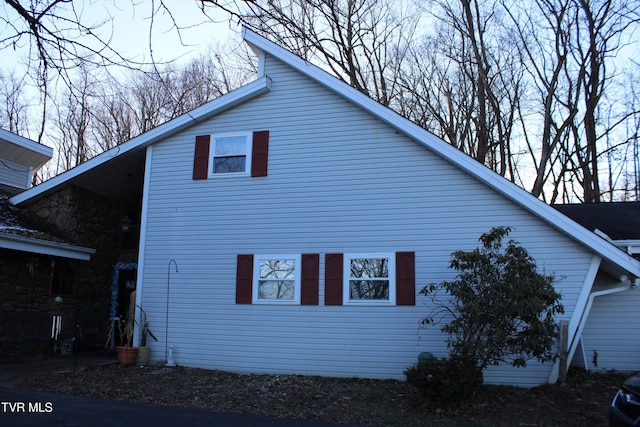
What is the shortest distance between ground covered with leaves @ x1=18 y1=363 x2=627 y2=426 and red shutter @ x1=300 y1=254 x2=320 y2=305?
58.8 inches

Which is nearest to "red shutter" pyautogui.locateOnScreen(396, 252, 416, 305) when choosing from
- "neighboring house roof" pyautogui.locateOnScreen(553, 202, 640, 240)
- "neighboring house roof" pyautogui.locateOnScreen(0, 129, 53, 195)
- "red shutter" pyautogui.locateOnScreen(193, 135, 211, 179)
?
"neighboring house roof" pyautogui.locateOnScreen(553, 202, 640, 240)

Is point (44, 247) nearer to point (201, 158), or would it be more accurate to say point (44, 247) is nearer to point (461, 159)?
point (201, 158)

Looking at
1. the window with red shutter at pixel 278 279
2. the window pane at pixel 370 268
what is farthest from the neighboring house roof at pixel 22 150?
the window pane at pixel 370 268

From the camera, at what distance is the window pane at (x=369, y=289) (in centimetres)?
975

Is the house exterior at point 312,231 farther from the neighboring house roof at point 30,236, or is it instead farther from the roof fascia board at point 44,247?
the roof fascia board at point 44,247

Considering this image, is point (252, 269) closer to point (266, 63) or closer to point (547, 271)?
point (266, 63)

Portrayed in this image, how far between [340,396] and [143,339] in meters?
4.90

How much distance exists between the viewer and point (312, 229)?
1034 cm

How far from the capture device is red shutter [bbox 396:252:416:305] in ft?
31.2

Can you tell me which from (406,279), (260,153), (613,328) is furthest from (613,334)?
(260,153)

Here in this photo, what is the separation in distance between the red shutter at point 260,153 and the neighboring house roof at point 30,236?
15.8ft

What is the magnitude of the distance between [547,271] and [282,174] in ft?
18.0

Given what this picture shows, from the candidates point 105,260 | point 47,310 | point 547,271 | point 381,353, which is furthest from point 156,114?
point 547,271

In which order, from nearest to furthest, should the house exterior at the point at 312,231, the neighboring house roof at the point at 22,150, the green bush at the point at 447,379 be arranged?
the green bush at the point at 447,379 < the house exterior at the point at 312,231 < the neighboring house roof at the point at 22,150
